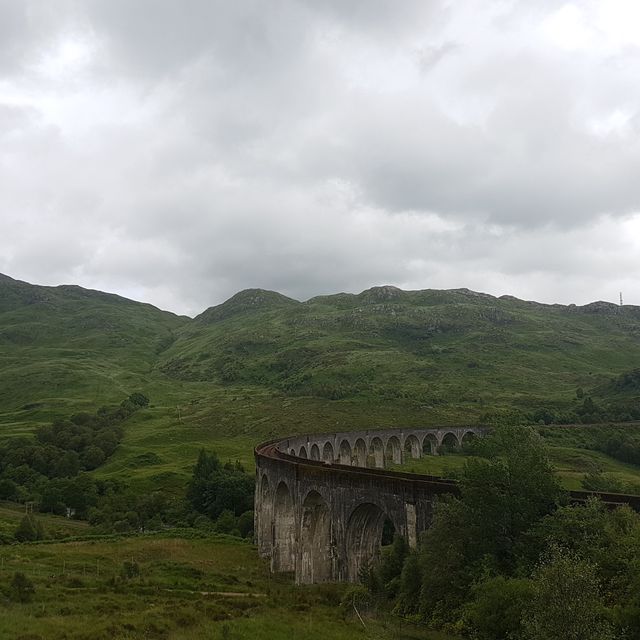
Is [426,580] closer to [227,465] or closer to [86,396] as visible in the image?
[227,465]

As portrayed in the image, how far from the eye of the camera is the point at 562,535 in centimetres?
2022

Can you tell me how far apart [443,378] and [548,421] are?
206 feet

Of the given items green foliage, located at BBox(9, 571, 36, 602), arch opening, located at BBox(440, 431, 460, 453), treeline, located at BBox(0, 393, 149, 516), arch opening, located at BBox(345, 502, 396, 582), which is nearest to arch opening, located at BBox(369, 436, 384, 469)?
arch opening, located at BBox(440, 431, 460, 453)

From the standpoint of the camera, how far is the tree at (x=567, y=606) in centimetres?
1338

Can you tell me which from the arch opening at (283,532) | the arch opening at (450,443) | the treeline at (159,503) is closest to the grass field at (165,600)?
the arch opening at (283,532)

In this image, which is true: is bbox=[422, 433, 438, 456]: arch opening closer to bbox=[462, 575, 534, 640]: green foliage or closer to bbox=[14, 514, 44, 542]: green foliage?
bbox=[14, 514, 44, 542]: green foliage

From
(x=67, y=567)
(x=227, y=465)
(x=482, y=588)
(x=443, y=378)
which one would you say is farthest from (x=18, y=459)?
(x=443, y=378)

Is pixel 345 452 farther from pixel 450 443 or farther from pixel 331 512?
pixel 331 512

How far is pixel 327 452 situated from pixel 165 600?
191ft

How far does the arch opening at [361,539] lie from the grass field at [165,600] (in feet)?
5.31

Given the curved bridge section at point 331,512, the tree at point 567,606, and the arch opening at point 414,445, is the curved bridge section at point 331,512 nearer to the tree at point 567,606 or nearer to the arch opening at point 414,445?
the tree at point 567,606

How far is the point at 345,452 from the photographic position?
91.8 meters

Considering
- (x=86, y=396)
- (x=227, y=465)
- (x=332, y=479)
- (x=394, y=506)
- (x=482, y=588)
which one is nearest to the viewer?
(x=482, y=588)

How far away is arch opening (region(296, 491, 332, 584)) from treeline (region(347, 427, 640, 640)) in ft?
42.2
